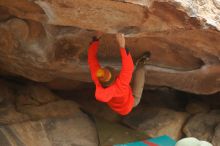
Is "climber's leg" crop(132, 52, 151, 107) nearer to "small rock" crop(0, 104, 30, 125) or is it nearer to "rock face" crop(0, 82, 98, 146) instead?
"rock face" crop(0, 82, 98, 146)

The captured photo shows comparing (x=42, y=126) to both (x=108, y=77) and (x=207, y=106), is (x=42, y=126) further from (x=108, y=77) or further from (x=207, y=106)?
(x=207, y=106)

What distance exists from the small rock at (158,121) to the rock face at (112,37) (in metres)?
0.51

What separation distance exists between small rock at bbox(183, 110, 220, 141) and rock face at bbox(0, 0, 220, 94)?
60 cm

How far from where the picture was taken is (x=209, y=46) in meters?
4.27

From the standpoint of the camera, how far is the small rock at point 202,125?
5.51 m

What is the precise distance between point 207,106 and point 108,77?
2.38 meters

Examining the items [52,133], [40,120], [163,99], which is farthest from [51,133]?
[163,99]


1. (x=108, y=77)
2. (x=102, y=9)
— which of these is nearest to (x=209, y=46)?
(x=108, y=77)

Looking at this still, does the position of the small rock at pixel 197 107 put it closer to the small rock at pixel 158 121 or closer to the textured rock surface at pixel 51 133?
the small rock at pixel 158 121

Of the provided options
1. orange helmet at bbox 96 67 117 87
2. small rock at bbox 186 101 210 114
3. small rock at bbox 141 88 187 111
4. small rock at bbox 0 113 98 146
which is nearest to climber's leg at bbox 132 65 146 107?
orange helmet at bbox 96 67 117 87

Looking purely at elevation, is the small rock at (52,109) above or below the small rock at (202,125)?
above

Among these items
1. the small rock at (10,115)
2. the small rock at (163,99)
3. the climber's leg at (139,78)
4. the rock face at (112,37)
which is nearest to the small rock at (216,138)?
the rock face at (112,37)

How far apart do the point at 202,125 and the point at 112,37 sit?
201 centimetres

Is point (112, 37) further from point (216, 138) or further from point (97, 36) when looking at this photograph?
point (216, 138)
